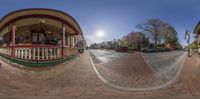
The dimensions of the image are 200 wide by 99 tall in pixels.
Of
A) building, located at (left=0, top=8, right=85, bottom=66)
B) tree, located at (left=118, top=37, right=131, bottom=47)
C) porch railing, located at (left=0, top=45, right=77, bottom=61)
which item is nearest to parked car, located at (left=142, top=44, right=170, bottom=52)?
tree, located at (left=118, top=37, right=131, bottom=47)

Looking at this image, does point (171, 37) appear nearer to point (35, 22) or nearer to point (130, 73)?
point (130, 73)

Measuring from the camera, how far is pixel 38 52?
2.58 m

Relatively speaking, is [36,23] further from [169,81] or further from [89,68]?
[169,81]

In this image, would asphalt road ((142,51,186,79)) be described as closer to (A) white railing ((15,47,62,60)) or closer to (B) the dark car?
(B) the dark car

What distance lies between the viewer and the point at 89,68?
117 inches

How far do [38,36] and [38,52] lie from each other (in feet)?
0.61

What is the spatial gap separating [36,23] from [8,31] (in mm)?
357

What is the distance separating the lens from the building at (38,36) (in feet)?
8.24

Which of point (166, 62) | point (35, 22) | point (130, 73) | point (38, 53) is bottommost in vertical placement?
point (130, 73)

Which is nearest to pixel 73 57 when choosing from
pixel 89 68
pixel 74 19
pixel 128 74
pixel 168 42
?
pixel 89 68

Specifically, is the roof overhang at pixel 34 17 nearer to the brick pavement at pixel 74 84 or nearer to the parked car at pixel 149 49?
the brick pavement at pixel 74 84

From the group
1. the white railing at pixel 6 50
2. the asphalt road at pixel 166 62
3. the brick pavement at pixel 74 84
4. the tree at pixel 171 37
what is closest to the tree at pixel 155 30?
the tree at pixel 171 37

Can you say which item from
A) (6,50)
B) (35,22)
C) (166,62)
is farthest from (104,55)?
(6,50)

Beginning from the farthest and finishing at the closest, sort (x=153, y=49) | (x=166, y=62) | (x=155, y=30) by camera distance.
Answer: (x=166, y=62) < (x=153, y=49) < (x=155, y=30)
